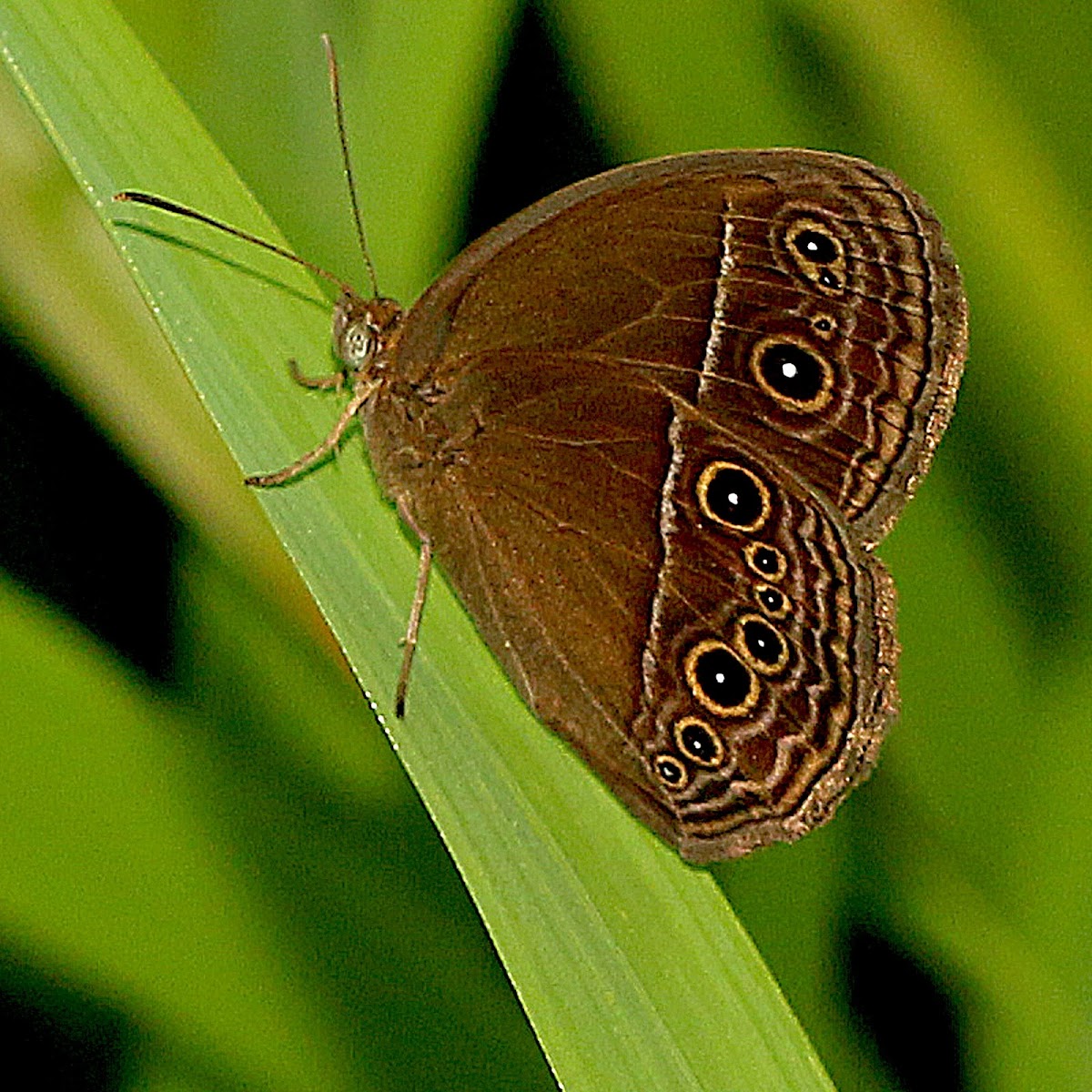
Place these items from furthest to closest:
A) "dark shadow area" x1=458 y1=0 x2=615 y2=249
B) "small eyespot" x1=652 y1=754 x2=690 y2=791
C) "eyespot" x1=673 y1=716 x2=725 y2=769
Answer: "dark shadow area" x1=458 y1=0 x2=615 y2=249 < "eyespot" x1=673 y1=716 x2=725 y2=769 < "small eyespot" x1=652 y1=754 x2=690 y2=791

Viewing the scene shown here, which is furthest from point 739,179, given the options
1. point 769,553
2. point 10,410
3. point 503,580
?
point 10,410

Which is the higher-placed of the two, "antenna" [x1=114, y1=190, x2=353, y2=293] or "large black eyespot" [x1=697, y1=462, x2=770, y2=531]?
"antenna" [x1=114, y1=190, x2=353, y2=293]

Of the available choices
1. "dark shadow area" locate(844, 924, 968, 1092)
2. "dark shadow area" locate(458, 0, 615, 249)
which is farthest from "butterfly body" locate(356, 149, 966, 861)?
"dark shadow area" locate(458, 0, 615, 249)

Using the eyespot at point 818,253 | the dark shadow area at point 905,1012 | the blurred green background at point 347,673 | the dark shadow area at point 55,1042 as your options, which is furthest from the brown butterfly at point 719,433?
the dark shadow area at point 55,1042

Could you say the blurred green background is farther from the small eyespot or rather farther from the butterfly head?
the small eyespot

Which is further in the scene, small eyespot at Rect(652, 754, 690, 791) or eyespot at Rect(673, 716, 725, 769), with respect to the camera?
eyespot at Rect(673, 716, 725, 769)

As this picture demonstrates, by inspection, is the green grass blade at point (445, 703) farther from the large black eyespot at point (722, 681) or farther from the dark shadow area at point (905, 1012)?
the dark shadow area at point (905, 1012)

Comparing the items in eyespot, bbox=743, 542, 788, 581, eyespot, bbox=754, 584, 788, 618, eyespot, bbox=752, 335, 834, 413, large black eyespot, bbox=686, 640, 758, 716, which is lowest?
large black eyespot, bbox=686, 640, 758, 716

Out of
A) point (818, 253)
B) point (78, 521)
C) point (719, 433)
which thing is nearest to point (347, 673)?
point (78, 521)
